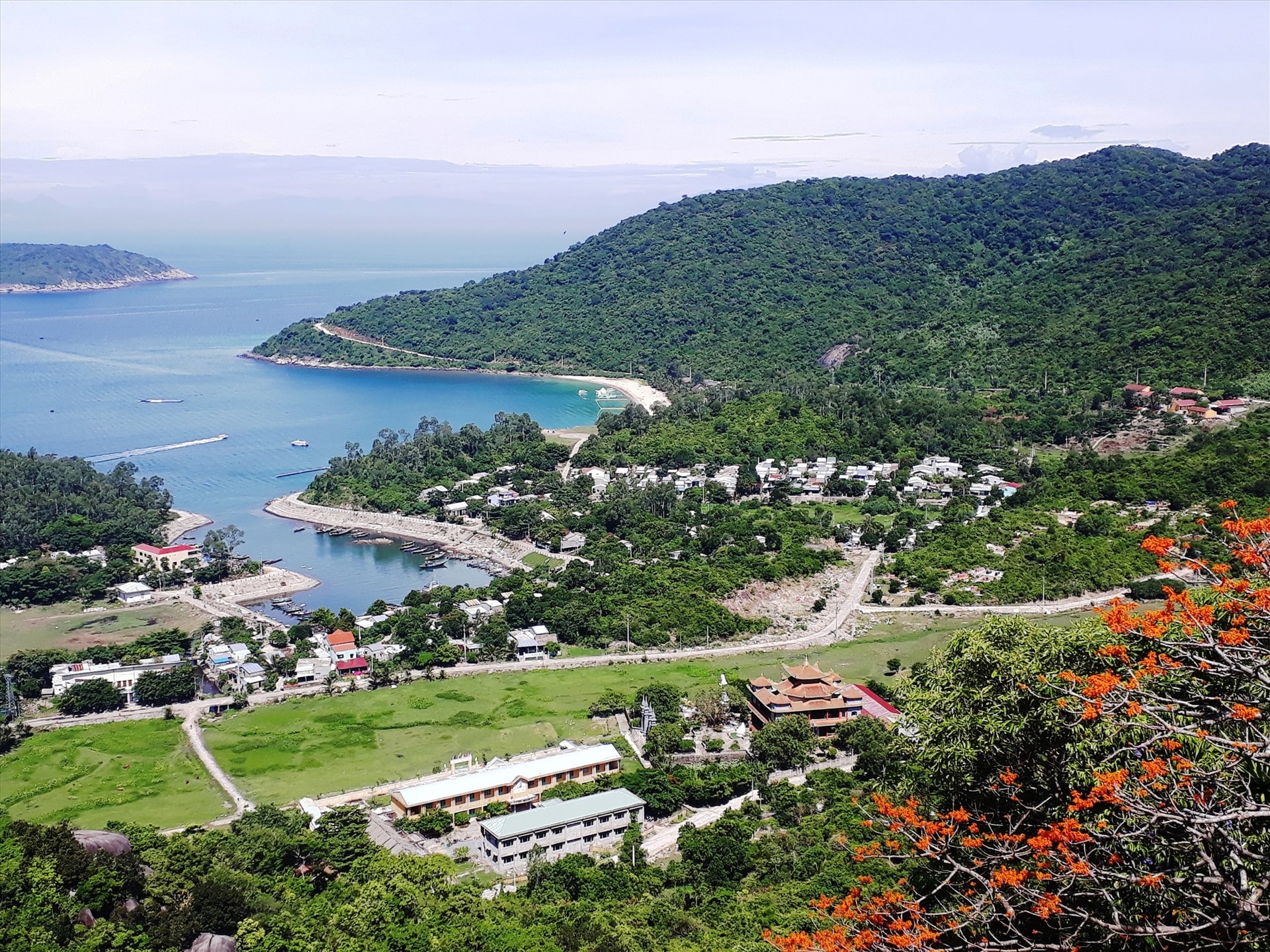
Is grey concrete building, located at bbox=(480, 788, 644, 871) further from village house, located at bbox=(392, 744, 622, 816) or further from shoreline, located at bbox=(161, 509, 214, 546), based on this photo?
shoreline, located at bbox=(161, 509, 214, 546)

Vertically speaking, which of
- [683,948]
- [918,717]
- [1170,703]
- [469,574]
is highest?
[1170,703]

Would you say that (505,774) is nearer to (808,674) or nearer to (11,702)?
(808,674)

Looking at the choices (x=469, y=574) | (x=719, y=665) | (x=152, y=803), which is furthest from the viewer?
(x=469, y=574)

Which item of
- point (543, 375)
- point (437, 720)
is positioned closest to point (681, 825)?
point (437, 720)

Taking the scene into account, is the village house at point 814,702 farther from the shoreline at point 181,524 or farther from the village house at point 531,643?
the shoreline at point 181,524

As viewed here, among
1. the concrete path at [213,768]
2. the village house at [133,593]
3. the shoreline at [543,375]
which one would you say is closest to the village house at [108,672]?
the concrete path at [213,768]

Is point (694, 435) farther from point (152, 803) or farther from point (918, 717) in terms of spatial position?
point (918, 717)

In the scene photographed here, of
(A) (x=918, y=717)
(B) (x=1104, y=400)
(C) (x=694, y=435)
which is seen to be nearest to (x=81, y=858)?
(A) (x=918, y=717)
